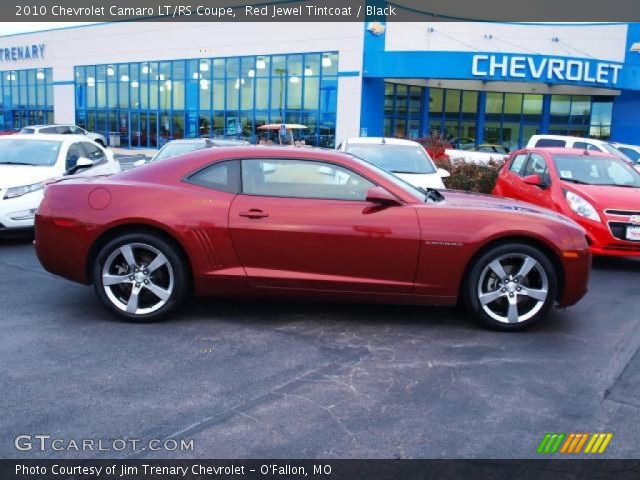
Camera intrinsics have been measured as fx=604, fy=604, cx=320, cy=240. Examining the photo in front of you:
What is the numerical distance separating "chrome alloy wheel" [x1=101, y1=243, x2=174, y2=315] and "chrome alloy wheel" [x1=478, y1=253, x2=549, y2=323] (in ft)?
8.57

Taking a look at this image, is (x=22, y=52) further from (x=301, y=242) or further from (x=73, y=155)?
(x=301, y=242)

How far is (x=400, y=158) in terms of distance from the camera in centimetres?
1015

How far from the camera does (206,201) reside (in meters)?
5.00

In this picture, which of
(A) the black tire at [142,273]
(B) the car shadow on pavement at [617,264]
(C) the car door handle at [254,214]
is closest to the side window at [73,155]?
(A) the black tire at [142,273]

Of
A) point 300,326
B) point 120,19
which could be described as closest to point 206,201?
point 300,326

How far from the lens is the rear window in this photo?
1625 cm

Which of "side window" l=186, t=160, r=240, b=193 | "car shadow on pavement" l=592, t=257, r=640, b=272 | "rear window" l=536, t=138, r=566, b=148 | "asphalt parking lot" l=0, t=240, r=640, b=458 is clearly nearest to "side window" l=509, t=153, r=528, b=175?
"car shadow on pavement" l=592, t=257, r=640, b=272

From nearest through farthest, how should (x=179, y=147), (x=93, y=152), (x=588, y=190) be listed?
(x=588, y=190) → (x=93, y=152) → (x=179, y=147)

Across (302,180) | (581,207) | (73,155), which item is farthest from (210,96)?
(302,180)

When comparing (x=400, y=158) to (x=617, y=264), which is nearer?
(x=617, y=264)

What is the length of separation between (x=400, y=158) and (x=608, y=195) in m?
3.50

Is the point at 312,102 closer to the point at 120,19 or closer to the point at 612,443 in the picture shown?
the point at 120,19

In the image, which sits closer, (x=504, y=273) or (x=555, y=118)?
(x=504, y=273)

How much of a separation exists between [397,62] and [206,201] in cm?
2406
